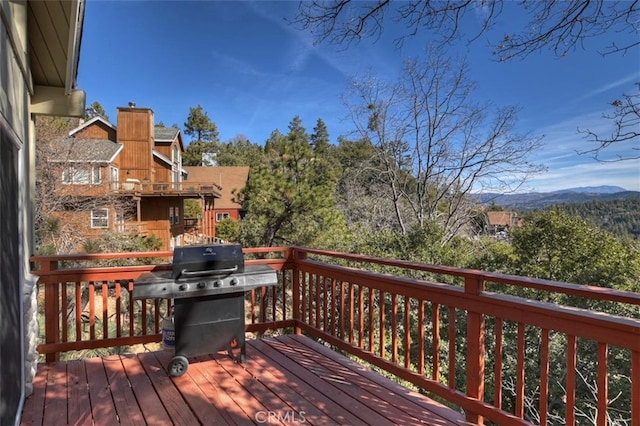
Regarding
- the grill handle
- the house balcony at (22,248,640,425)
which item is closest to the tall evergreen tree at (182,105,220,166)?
the house balcony at (22,248,640,425)

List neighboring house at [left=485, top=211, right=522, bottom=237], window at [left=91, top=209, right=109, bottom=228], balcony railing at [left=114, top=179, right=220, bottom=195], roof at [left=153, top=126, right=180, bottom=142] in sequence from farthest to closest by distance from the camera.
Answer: roof at [left=153, top=126, right=180, bottom=142]
balcony railing at [left=114, top=179, right=220, bottom=195]
window at [left=91, top=209, right=109, bottom=228]
neighboring house at [left=485, top=211, right=522, bottom=237]

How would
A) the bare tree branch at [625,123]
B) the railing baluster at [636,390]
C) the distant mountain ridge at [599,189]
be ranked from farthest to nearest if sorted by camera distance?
the distant mountain ridge at [599,189], the bare tree branch at [625,123], the railing baluster at [636,390]

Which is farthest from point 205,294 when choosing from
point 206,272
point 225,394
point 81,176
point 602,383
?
point 81,176

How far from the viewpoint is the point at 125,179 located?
627 inches

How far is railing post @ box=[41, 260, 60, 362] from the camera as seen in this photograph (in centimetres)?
294

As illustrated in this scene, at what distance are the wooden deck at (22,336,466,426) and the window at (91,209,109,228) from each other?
32.4 ft

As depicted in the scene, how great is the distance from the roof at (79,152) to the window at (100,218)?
162 cm

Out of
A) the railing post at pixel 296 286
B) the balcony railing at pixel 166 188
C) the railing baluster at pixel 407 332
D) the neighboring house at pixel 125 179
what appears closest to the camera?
the railing baluster at pixel 407 332

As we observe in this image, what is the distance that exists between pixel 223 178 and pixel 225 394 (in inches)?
859

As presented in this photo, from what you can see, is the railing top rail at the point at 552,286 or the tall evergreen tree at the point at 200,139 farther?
the tall evergreen tree at the point at 200,139

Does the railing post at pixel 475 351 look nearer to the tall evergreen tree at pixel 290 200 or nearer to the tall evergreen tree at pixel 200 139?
the tall evergreen tree at pixel 290 200

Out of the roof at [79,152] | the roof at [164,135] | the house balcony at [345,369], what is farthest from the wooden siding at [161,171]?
the house balcony at [345,369]

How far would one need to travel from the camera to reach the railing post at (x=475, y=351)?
2059 millimetres

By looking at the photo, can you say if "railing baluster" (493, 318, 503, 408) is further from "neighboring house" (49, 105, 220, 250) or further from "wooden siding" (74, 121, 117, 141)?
"wooden siding" (74, 121, 117, 141)
